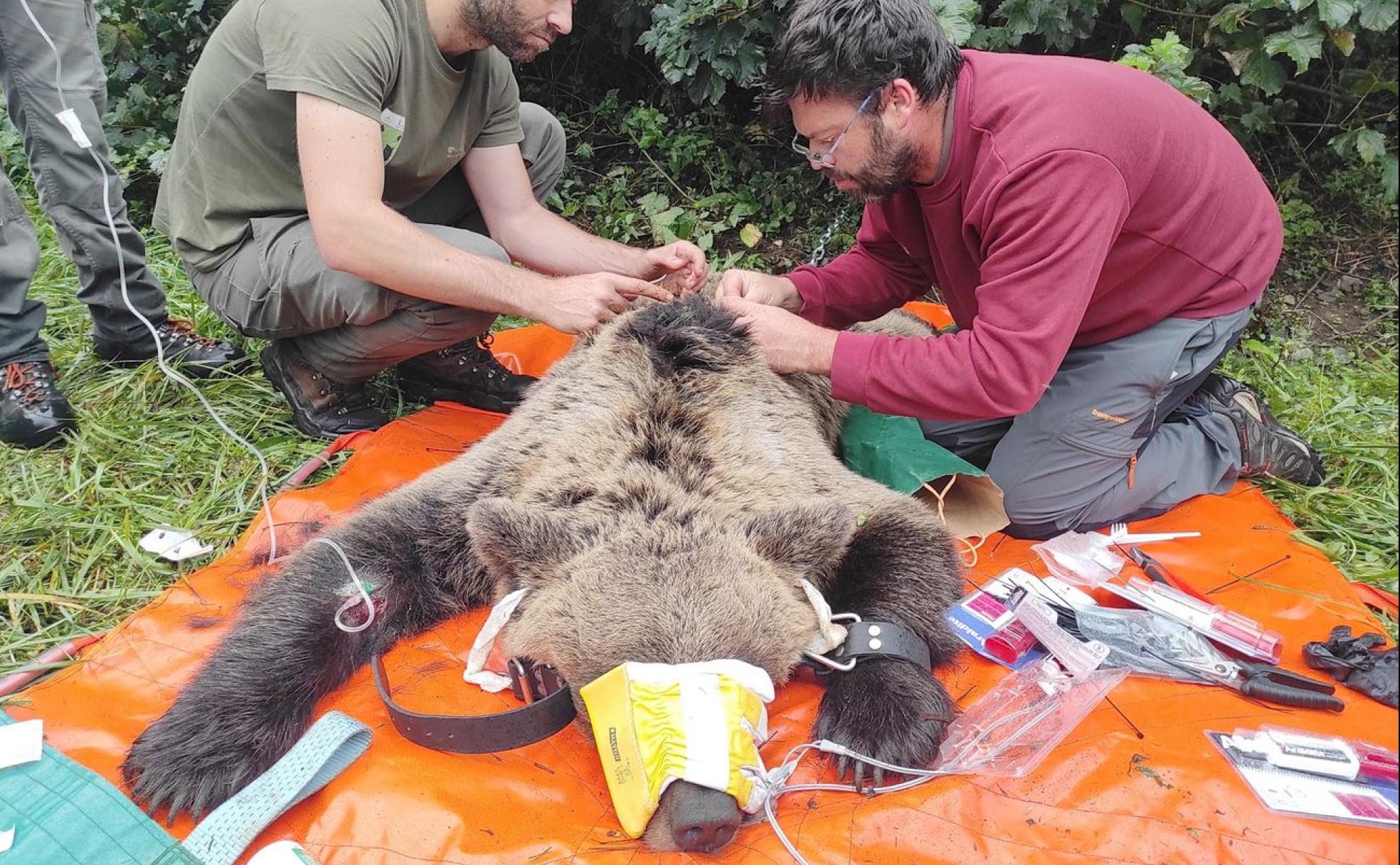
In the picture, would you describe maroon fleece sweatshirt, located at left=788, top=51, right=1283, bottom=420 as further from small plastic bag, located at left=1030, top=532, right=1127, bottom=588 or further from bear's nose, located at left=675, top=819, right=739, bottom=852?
bear's nose, located at left=675, top=819, right=739, bottom=852

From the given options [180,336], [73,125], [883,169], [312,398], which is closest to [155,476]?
[312,398]

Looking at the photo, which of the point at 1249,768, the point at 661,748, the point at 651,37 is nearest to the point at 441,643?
the point at 661,748

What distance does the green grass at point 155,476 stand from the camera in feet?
11.2

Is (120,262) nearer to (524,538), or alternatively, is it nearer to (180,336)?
(180,336)

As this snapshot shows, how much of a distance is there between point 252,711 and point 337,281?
2.08 meters

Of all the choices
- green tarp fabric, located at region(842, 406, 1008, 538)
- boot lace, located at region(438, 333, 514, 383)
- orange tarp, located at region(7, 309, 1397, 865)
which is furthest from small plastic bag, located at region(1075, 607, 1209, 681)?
boot lace, located at region(438, 333, 514, 383)

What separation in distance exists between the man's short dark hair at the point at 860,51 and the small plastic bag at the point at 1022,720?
2066 mm

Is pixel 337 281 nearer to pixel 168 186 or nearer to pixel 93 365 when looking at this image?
pixel 168 186

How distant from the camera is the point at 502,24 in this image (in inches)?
162

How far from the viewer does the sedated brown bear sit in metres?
2.86

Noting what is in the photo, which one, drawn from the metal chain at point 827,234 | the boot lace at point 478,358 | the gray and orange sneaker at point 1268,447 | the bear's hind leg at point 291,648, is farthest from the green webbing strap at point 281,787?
the metal chain at point 827,234

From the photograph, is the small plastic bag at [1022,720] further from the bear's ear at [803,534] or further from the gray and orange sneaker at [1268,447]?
the gray and orange sneaker at [1268,447]

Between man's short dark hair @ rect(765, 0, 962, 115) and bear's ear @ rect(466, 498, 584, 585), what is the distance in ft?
5.89

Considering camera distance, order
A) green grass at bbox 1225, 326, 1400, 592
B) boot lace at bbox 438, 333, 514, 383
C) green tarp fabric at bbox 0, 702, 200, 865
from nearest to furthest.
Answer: green grass at bbox 1225, 326, 1400, 592, green tarp fabric at bbox 0, 702, 200, 865, boot lace at bbox 438, 333, 514, 383
